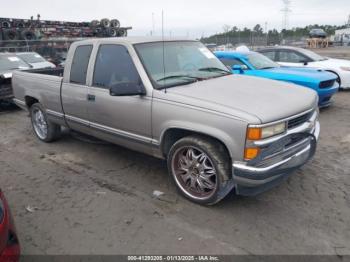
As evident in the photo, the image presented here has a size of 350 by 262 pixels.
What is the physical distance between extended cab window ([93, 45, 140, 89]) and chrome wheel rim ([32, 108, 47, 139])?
6.77 feet

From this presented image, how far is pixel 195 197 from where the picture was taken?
143 inches

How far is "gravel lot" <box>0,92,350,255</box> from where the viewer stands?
2953 mm

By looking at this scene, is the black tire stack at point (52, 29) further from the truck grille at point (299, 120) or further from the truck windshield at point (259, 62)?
the truck grille at point (299, 120)

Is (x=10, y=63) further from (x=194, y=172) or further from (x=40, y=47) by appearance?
(x=40, y=47)

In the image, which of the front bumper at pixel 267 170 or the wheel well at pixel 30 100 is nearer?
the front bumper at pixel 267 170

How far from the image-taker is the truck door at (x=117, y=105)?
3859 mm

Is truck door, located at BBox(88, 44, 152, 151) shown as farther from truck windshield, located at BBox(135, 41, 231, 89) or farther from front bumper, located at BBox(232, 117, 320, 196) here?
front bumper, located at BBox(232, 117, 320, 196)

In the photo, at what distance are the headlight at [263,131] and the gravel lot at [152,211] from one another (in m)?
0.92

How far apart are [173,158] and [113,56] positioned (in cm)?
164

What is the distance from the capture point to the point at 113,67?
4223 millimetres

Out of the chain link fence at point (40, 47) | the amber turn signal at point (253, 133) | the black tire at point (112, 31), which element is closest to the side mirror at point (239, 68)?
the amber turn signal at point (253, 133)

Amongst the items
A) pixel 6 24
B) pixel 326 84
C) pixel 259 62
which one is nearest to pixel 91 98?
pixel 259 62

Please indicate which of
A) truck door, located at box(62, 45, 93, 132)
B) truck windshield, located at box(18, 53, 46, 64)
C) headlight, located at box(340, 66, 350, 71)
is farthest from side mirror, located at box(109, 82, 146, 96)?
truck windshield, located at box(18, 53, 46, 64)

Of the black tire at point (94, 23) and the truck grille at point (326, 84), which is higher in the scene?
the black tire at point (94, 23)
